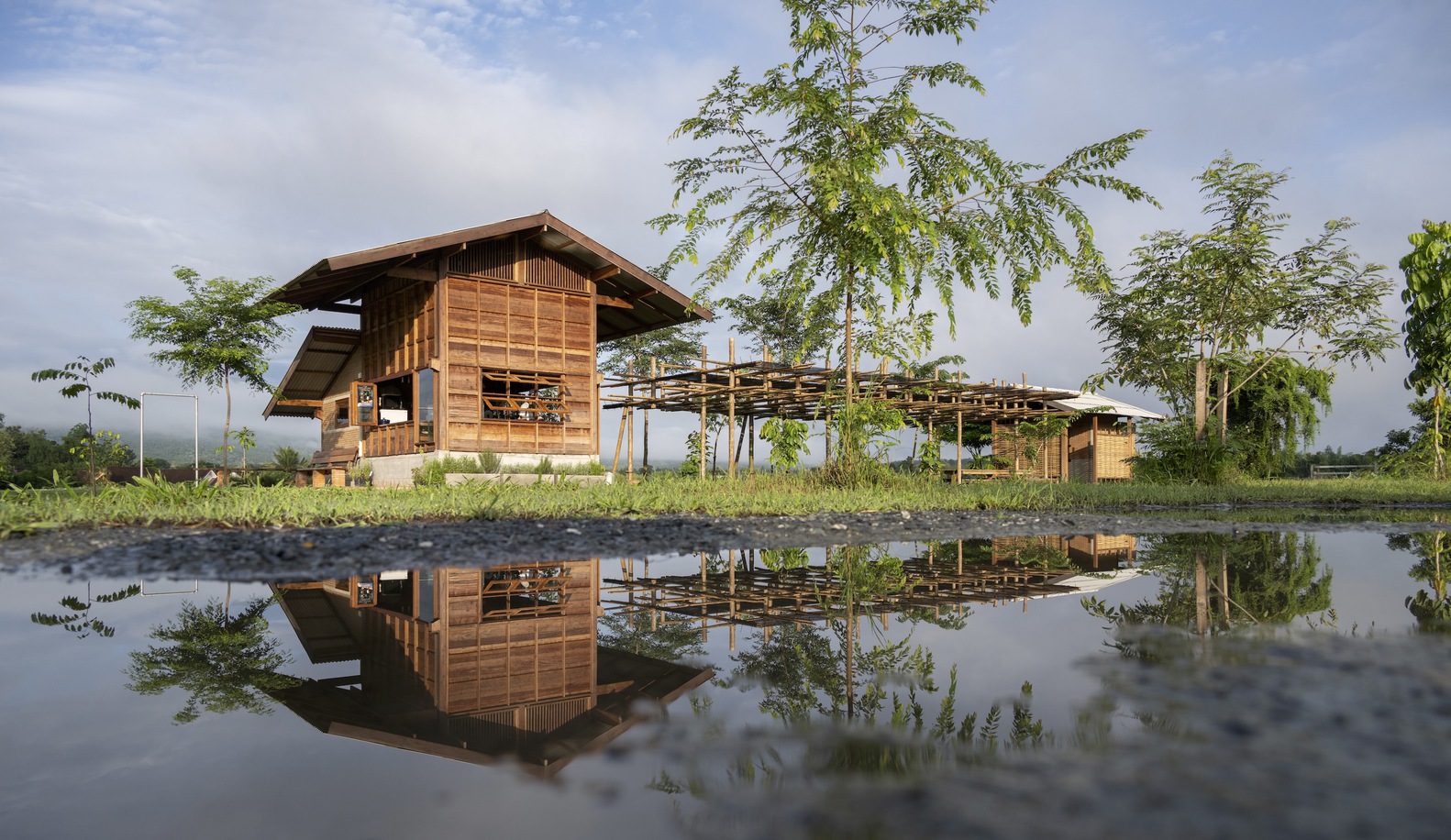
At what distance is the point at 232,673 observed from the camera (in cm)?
260

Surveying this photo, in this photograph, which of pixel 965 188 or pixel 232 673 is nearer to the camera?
pixel 232 673

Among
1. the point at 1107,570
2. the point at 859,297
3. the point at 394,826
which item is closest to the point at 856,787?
the point at 394,826

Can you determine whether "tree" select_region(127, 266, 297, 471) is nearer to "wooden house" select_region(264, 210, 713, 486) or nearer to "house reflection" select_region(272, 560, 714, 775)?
"wooden house" select_region(264, 210, 713, 486)

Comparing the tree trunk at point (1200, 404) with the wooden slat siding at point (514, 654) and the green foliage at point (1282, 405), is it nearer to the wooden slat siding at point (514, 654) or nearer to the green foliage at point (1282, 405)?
the green foliage at point (1282, 405)

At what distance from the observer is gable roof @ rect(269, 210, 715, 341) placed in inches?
620

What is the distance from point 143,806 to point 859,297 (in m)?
13.2

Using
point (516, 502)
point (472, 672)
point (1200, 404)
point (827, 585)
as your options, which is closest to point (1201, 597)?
point (827, 585)

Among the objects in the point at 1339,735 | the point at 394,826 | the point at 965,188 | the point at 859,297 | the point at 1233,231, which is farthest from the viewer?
the point at 1233,231

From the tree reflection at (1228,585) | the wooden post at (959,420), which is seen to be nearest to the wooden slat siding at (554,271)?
the wooden post at (959,420)

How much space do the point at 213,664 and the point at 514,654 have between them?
3.34 feet

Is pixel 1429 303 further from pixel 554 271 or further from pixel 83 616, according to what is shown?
pixel 83 616

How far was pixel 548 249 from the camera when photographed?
18.3m

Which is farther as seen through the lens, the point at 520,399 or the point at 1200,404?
the point at 1200,404

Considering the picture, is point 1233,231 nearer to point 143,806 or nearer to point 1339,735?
point 1339,735
